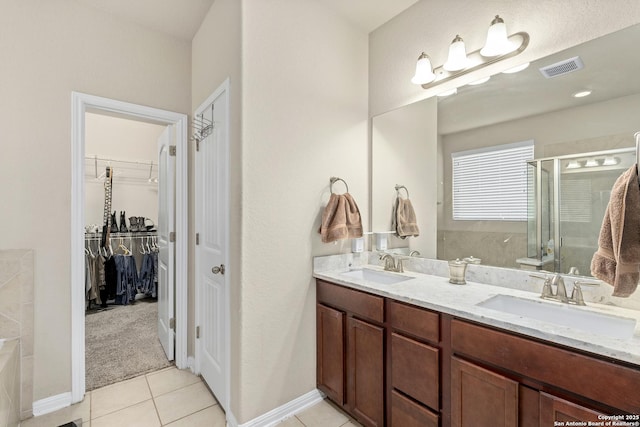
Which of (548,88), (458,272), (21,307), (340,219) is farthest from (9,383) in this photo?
(548,88)

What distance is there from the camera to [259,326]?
67.9 inches

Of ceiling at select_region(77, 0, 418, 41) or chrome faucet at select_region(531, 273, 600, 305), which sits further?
ceiling at select_region(77, 0, 418, 41)

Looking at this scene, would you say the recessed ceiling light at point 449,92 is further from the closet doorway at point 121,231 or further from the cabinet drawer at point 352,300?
the closet doorway at point 121,231

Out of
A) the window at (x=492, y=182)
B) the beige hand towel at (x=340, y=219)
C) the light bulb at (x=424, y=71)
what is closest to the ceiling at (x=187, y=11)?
the light bulb at (x=424, y=71)

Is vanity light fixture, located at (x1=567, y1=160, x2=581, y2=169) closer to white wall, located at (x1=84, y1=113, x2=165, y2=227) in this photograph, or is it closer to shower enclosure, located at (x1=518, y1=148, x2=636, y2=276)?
shower enclosure, located at (x1=518, y1=148, x2=636, y2=276)

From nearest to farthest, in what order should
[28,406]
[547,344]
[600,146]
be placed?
[547,344], [600,146], [28,406]

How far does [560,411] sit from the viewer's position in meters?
0.96

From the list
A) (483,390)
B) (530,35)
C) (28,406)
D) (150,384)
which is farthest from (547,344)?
(28,406)

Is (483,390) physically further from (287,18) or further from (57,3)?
(57,3)

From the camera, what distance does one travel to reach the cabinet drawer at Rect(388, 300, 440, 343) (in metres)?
1.33

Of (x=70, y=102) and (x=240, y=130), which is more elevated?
(x=70, y=102)

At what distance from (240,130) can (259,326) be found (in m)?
1.18

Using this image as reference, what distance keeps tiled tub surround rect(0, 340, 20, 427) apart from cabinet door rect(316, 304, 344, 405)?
1658 millimetres

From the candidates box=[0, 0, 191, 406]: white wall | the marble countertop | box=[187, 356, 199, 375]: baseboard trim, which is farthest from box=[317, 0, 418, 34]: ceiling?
box=[187, 356, 199, 375]: baseboard trim
